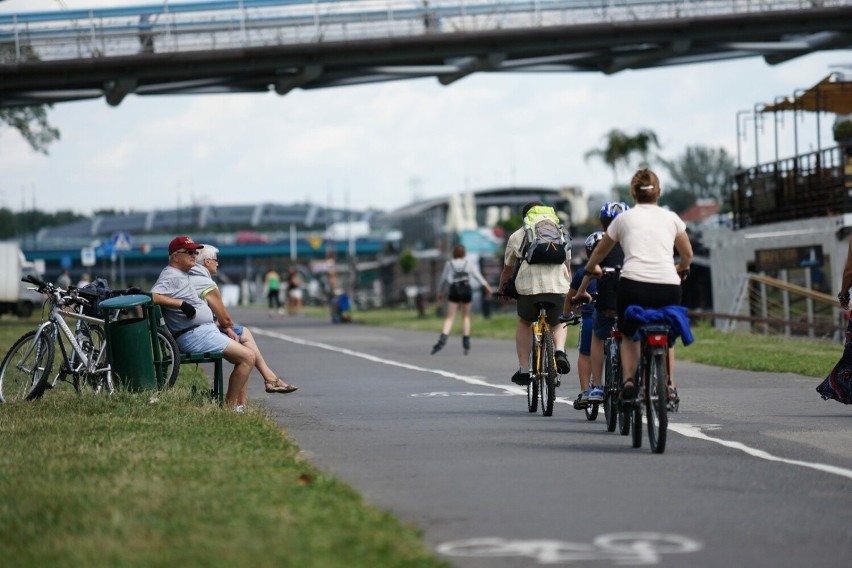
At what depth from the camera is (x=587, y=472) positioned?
29.8 feet

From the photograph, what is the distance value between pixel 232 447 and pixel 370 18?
116 ft

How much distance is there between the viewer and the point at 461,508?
7.64m

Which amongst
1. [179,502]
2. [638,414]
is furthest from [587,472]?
[179,502]

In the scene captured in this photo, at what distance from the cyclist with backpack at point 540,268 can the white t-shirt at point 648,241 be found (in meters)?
2.69

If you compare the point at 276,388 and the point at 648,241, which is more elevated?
the point at 648,241

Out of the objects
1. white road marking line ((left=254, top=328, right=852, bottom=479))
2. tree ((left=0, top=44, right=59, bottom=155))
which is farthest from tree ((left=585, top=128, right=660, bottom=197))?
white road marking line ((left=254, top=328, right=852, bottom=479))

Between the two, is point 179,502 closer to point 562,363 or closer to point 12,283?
point 562,363

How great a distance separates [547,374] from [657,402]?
10.3 feet

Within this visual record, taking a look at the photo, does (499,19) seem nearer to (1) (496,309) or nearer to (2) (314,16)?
(2) (314,16)

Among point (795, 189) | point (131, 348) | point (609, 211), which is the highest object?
point (795, 189)

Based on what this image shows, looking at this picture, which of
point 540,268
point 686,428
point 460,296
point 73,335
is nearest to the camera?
point 686,428

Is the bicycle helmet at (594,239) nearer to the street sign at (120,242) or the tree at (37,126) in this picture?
the street sign at (120,242)

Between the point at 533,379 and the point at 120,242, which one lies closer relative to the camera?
the point at 533,379

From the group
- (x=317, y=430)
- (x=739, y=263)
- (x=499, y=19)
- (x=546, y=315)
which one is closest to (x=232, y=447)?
(x=317, y=430)
